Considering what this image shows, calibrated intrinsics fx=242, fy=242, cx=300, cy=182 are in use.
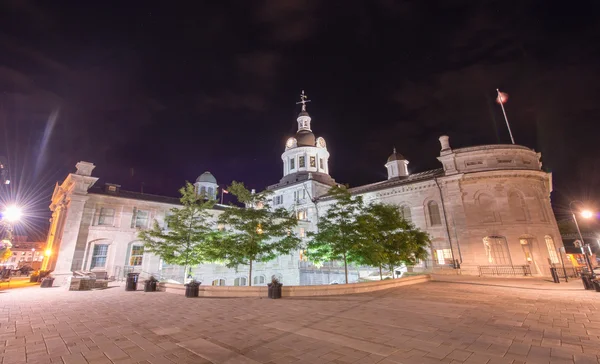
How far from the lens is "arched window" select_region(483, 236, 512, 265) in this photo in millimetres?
25094

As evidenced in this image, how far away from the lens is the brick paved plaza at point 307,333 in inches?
186

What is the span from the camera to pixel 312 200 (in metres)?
40.2

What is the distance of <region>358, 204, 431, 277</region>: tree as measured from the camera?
1705 centimetres

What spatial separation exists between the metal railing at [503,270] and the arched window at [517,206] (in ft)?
17.1

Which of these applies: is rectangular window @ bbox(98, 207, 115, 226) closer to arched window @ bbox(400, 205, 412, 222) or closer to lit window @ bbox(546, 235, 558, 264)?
arched window @ bbox(400, 205, 412, 222)

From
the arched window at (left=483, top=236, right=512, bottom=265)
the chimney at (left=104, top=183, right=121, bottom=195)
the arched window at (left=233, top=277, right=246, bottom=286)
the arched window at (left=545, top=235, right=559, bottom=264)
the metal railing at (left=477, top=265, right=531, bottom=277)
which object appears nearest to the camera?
the metal railing at (left=477, top=265, right=531, bottom=277)

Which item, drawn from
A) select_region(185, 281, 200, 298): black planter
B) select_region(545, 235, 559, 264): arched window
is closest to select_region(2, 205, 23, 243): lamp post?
select_region(185, 281, 200, 298): black planter

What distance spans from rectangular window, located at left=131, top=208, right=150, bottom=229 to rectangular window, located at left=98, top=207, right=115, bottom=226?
1.89 meters

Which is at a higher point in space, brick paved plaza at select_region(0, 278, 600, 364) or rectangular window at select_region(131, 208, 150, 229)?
rectangular window at select_region(131, 208, 150, 229)

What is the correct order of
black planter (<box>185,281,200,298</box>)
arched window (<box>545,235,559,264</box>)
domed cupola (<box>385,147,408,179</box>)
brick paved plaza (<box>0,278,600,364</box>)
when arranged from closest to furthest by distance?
brick paved plaza (<box>0,278,600,364</box>), black planter (<box>185,281,200,298</box>), arched window (<box>545,235,559,264</box>), domed cupola (<box>385,147,408,179</box>)

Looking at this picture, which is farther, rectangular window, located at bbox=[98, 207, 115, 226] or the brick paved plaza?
rectangular window, located at bbox=[98, 207, 115, 226]

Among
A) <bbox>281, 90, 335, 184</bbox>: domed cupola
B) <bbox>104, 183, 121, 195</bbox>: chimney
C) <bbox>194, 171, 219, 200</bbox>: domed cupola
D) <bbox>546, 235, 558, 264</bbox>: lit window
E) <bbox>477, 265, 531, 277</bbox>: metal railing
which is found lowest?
<bbox>477, 265, 531, 277</bbox>: metal railing

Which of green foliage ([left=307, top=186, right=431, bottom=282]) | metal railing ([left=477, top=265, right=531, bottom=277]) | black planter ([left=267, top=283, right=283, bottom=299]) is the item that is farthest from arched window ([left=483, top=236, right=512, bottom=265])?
black planter ([left=267, top=283, right=283, bottom=299])

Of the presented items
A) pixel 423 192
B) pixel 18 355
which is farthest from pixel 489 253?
pixel 18 355
